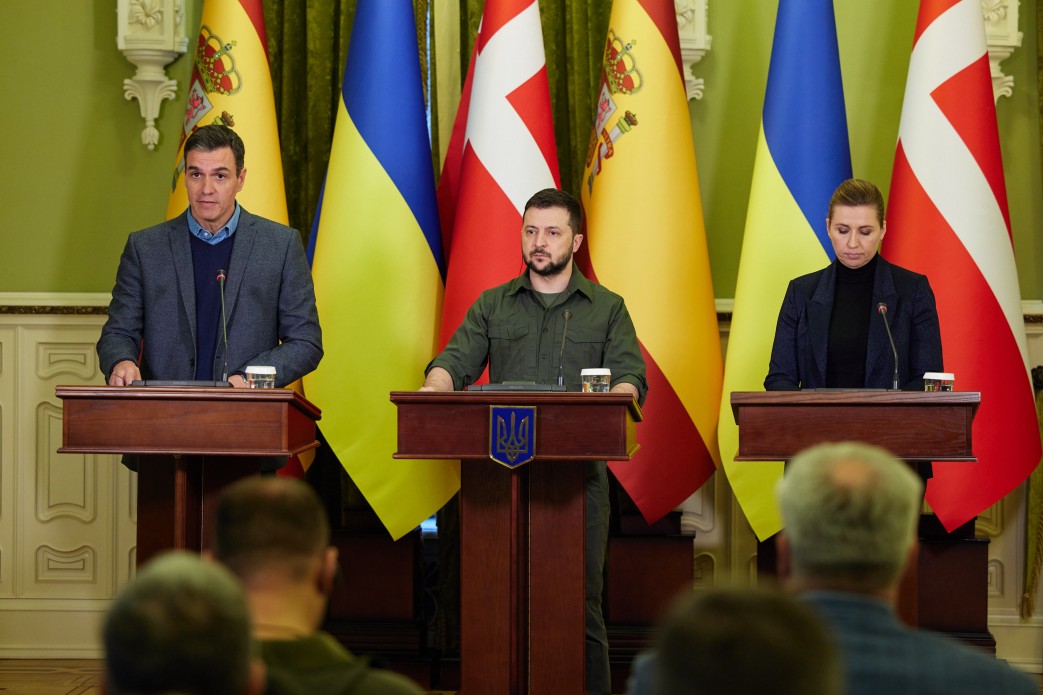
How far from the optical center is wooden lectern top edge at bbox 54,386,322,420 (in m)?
3.31

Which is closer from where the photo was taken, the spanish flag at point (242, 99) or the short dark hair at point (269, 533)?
the short dark hair at point (269, 533)

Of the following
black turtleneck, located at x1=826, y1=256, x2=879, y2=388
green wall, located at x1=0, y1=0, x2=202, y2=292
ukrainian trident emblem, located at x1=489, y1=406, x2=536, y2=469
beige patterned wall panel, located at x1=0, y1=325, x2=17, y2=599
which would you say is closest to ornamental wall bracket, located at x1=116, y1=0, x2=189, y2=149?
green wall, located at x1=0, y1=0, x2=202, y2=292

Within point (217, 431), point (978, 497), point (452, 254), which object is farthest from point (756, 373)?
point (217, 431)

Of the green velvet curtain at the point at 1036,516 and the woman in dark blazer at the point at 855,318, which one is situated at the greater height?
the woman in dark blazer at the point at 855,318

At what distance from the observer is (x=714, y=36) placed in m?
5.54

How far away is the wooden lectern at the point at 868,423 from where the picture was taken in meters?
3.55

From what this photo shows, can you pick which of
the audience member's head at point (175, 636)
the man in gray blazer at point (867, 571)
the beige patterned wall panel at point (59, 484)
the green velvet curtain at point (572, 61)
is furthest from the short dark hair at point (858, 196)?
the beige patterned wall panel at point (59, 484)

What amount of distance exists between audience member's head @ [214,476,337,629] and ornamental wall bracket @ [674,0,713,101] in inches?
163

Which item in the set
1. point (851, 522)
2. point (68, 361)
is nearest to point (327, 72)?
point (68, 361)

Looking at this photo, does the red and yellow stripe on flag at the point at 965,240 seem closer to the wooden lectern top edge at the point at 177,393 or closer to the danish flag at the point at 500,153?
the danish flag at the point at 500,153

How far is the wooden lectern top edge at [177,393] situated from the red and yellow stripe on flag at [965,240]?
2.71 meters

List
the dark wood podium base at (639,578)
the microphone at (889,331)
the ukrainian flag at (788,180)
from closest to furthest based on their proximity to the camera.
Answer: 1. the microphone at (889,331)
2. the ukrainian flag at (788,180)
3. the dark wood podium base at (639,578)

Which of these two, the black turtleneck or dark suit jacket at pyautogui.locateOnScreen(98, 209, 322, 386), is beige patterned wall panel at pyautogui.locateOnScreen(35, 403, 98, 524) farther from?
the black turtleneck

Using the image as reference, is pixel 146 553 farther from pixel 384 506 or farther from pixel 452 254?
pixel 452 254
